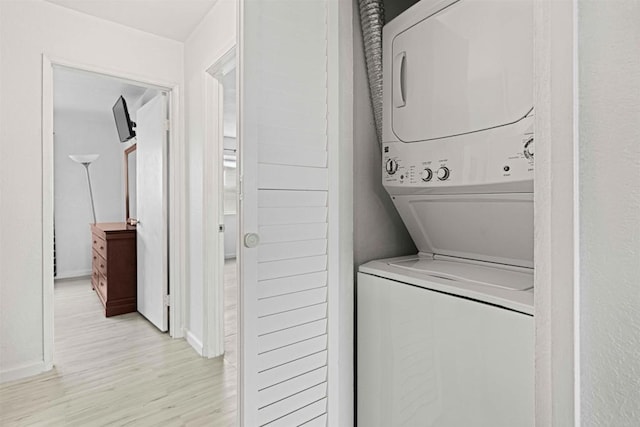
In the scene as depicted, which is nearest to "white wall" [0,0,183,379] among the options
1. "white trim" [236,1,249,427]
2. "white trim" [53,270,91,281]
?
"white trim" [236,1,249,427]

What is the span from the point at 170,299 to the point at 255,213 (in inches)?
83.5

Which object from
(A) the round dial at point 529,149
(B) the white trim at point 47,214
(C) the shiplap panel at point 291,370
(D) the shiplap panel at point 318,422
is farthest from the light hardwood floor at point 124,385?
(A) the round dial at point 529,149

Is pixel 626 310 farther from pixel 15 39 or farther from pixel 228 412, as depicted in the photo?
pixel 15 39

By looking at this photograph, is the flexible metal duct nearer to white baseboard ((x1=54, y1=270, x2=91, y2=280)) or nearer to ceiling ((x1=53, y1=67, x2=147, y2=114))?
ceiling ((x1=53, y1=67, x2=147, y2=114))

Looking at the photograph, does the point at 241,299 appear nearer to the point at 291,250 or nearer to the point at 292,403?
the point at 291,250

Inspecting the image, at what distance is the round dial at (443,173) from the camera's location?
1.17m

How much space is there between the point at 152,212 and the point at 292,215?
2.35 metres

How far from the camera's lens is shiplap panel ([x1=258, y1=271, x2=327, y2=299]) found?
3.93 feet

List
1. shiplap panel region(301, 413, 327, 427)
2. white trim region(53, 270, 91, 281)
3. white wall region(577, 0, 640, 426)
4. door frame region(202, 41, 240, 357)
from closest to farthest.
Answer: white wall region(577, 0, 640, 426) → shiplap panel region(301, 413, 327, 427) → door frame region(202, 41, 240, 357) → white trim region(53, 270, 91, 281)

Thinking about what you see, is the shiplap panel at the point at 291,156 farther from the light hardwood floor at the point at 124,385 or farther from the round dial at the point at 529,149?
the light hardwood floor at the point at 124,385

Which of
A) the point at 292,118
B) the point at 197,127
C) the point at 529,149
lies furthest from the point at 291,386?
the point at 197,127

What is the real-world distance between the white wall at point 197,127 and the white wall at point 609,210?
2.16 meters

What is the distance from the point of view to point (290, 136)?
125 centimetres

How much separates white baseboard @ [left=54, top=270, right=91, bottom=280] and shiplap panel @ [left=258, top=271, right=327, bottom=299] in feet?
16.7
